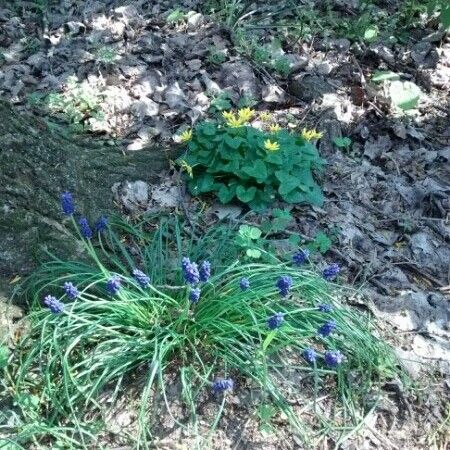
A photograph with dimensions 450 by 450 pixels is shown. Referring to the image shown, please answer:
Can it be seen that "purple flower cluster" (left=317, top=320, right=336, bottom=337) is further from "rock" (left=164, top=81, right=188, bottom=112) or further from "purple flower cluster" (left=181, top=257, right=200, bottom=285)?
"rock" (left=164, top=81, right=188, bottom=112)

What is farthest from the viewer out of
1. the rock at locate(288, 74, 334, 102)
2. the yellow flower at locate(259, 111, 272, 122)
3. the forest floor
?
the rock at locate(288, 74, 334, 102)

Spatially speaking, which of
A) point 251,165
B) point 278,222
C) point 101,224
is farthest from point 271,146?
point 101,224

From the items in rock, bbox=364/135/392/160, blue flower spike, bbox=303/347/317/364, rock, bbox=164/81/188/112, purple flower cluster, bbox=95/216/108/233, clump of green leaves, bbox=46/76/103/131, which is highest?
purple flower cluster, bbox=95/216/108/233

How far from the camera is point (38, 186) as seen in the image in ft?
9.08

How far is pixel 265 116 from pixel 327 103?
58 centimetres

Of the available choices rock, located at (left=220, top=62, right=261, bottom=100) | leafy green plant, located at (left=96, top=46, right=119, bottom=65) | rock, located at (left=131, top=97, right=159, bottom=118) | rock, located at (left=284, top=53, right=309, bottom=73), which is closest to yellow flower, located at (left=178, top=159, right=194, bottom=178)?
rock, located at (left=131, top=97, right=159, bottom=118)

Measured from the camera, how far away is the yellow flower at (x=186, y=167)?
307 cm

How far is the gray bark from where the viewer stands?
2.64m

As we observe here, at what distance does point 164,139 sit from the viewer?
3.53 metres

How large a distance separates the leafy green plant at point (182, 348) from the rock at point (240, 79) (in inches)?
59.0

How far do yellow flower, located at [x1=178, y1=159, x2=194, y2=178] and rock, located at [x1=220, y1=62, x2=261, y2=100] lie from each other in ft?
2.67

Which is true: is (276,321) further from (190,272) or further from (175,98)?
(175,98)

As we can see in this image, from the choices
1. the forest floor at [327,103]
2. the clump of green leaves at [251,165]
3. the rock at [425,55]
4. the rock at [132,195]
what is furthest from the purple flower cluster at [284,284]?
the rock at [425,55]

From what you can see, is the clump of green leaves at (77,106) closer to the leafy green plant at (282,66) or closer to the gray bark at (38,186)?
the gray bark at (38,186)
